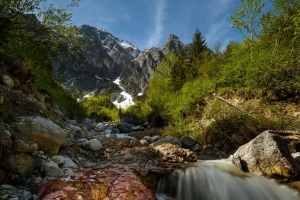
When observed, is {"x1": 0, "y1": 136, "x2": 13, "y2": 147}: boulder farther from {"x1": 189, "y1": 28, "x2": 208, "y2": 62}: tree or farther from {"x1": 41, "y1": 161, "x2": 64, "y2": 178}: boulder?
{"x1": 189, "y1": 28, "x2": 208, "y2": 62}: tree

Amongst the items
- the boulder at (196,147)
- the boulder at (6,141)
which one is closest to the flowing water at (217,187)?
the boulder at (6,141)

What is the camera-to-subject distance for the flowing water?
5.94 metres

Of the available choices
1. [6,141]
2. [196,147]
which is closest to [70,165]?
[6,141]

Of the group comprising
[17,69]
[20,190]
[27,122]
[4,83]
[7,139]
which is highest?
[17,69]

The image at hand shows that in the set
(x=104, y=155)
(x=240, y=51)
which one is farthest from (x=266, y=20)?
(x=104, y=155)

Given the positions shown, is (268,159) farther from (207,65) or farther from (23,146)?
(207,65)

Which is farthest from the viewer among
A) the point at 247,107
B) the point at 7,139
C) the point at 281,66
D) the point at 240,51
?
the point at 240,51

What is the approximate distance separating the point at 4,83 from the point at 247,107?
1351 centimetres

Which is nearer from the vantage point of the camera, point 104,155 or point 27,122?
point 27,122

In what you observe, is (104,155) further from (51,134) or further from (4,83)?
(4,83)

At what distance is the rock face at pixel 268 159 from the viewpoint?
6.64 meters

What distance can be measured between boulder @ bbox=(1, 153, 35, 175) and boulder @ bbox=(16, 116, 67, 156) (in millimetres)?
719

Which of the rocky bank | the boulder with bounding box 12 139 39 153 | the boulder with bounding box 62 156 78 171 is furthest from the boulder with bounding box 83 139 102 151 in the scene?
the boulder with bounding box 12 139 39 153

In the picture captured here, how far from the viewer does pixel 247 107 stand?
13711 millimetres
